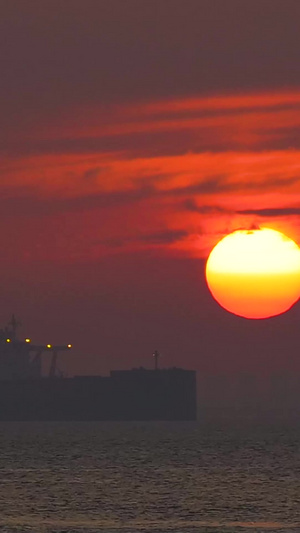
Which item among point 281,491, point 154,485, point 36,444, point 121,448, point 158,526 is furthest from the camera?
point 36,444

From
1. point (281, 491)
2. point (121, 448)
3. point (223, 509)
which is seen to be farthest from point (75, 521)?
point (121, 448)

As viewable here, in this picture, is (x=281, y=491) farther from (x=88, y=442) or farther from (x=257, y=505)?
(x=88, y=442)

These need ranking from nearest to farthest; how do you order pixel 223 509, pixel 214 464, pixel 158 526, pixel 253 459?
pixel 158 526 < pixel 223 509 < pixel 214 464 < pixel 253 459

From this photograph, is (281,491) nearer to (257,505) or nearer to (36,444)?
(257,505)

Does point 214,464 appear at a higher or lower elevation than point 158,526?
higher

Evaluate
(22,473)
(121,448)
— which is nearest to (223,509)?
(22,473)

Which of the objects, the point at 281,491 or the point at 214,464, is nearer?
the point at 281,491
